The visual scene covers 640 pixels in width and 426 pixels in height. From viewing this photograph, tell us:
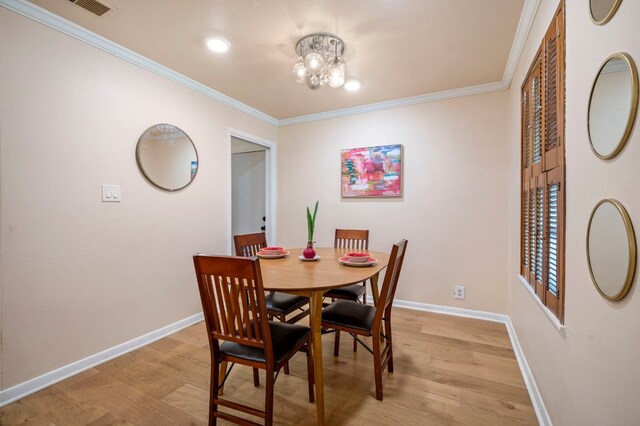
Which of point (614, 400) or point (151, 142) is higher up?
point (151, 142)

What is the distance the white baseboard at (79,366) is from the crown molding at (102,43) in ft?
7.42

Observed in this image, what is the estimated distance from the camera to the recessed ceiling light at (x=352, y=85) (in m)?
2.72

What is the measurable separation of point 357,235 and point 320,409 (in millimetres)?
1754

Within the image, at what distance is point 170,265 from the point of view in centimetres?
265

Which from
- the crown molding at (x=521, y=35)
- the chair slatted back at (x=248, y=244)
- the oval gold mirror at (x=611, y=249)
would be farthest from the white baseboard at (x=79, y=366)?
the crown molding at (x=521, y=35)

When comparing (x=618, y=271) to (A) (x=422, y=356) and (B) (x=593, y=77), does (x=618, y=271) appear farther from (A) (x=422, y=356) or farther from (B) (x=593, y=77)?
(A) (x=422, y=356)

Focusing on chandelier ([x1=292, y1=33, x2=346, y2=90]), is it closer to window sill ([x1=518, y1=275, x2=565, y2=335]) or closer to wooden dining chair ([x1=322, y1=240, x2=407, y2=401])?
wooden dining chair ([x1=322, y1=240, x2=407, y2=401])

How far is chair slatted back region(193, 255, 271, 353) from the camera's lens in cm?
126

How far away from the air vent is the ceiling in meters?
0.03

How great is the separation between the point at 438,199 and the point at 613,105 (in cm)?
230

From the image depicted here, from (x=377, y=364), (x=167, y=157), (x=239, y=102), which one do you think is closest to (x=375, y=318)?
(x=377, y=364)

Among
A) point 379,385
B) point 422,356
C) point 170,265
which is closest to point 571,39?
point 379,385

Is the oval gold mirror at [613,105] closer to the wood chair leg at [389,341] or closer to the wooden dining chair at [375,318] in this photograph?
the wooden dining chair at [375,318]

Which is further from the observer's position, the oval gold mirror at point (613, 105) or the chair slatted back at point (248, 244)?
the chair slatted back at point (248, 244)
